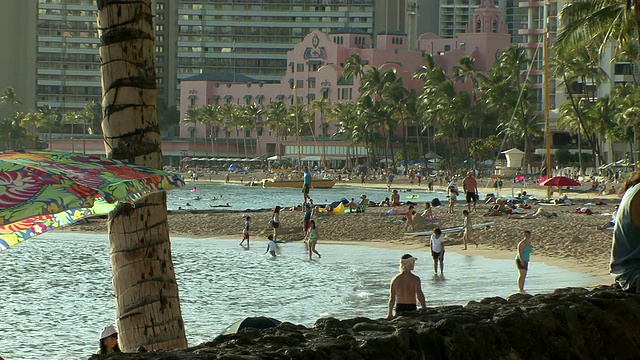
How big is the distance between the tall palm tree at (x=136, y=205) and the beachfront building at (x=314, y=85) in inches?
4244

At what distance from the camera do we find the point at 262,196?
81562 mm

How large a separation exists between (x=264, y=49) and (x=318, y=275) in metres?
131

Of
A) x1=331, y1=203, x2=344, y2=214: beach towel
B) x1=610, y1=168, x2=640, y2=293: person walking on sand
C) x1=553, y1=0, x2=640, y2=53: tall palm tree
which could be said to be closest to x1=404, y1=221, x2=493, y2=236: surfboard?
A: x1=331, y1=203, x2=344, y2=214: beach towel

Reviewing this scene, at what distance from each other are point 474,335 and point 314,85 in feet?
398

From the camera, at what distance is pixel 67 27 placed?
15875cm

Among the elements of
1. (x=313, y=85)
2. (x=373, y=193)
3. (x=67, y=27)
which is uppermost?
(x=67, y=27)

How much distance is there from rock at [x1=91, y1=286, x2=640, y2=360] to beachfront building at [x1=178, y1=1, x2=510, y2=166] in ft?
351

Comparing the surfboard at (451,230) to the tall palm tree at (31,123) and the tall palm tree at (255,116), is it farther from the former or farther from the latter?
the tall palm tree at (31,123)

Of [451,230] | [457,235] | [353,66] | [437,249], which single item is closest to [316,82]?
[353,66]

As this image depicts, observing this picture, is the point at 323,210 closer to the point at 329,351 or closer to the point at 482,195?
the point at 482,195

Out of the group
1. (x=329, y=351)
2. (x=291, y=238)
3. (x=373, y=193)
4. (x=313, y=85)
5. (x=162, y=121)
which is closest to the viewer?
(x=329, y=351)

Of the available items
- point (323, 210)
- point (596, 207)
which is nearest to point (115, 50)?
point (323, 210)

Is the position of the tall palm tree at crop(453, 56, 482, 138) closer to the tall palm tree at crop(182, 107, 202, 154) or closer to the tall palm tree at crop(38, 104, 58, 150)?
the tall palm tree at crop(182, 107, 202, 154)

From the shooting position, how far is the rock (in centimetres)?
577
